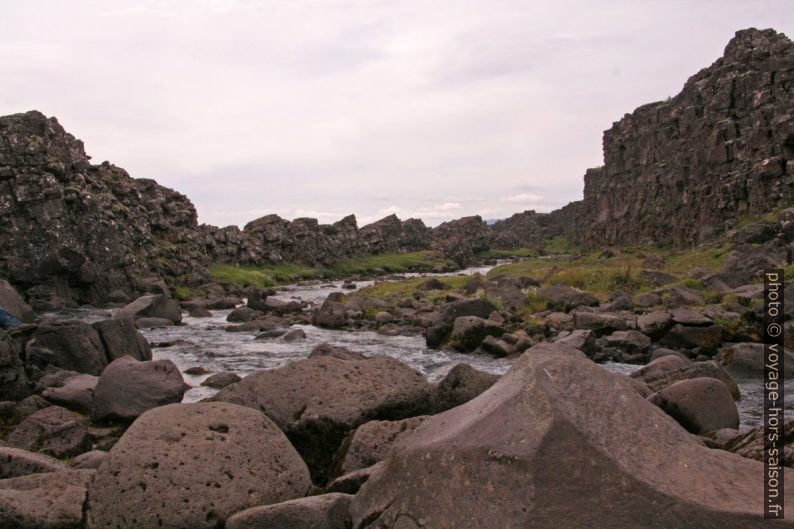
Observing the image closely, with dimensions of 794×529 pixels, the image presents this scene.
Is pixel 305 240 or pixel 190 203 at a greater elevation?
pixel 190 203

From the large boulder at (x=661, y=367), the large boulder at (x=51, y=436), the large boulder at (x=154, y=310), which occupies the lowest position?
the large boulder at (x=661, y=367)

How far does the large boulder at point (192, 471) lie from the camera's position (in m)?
7.87

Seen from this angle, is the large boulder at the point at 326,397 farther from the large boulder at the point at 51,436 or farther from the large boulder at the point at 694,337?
the large boulder at the point at 694,337

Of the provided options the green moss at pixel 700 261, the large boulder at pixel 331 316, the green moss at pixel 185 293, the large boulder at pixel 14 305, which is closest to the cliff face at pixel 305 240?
the green moss at pixel 185 293

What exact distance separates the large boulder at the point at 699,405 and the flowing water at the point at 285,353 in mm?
1769

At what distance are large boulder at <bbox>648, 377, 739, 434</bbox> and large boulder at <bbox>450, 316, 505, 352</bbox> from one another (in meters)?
14.3

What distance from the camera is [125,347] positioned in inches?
894

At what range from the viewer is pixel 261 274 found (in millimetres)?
92125

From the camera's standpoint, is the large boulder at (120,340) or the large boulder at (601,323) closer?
the large boulder at (120,340)

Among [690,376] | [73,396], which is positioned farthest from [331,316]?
[690,376]

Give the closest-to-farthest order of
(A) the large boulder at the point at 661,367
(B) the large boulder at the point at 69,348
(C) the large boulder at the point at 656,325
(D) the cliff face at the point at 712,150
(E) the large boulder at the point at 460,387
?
(E) the large boulder at the point at 460,387
(A) the large boulder at the point at 661,367
(B) the large boulder at the point at 69,348
(C) the large boulder at the point at 656,325
(D) the cliff face at the point at 712,150

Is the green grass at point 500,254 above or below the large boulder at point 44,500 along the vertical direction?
above

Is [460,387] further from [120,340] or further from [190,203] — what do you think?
[190,203]

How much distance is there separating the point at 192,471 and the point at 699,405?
981cm
